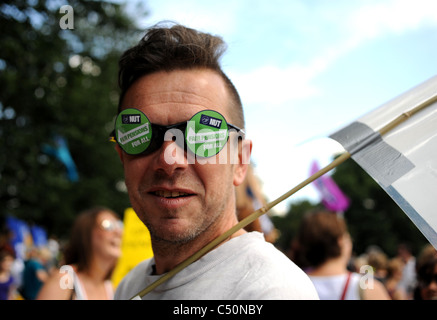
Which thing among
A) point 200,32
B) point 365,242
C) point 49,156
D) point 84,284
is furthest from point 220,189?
point 365,242

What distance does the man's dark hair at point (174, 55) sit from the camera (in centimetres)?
179

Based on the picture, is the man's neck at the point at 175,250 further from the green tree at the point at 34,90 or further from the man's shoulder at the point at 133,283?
the green tree at the point at 34,90

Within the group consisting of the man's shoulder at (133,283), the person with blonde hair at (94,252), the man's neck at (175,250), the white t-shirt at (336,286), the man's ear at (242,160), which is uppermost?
the man's ear at (242,160)

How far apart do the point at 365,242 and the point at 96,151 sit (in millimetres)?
31510

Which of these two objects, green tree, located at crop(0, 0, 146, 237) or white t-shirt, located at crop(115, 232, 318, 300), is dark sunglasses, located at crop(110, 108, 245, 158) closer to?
white t-shirt, located at crop(115, 232, 318, 300)

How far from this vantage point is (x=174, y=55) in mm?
1787

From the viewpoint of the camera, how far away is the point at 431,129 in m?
1.50

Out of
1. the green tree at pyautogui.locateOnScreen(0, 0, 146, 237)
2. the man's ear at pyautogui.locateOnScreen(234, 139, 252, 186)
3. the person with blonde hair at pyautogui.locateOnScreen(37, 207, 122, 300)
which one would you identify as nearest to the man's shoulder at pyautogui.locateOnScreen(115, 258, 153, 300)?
the man's ear at pyautogui.locateOnScreen(234, 139, 252, 186)

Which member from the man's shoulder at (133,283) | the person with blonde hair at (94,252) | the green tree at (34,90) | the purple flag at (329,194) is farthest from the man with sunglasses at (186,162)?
the purple flag at (329,194)

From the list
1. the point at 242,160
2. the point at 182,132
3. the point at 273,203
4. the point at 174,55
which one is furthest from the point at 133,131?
the point at 273,203

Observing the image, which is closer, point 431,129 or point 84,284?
point 431,129

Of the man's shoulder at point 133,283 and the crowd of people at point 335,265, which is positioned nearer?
the man's shoulder at point 133,283

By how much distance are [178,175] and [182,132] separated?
16 centimetres
